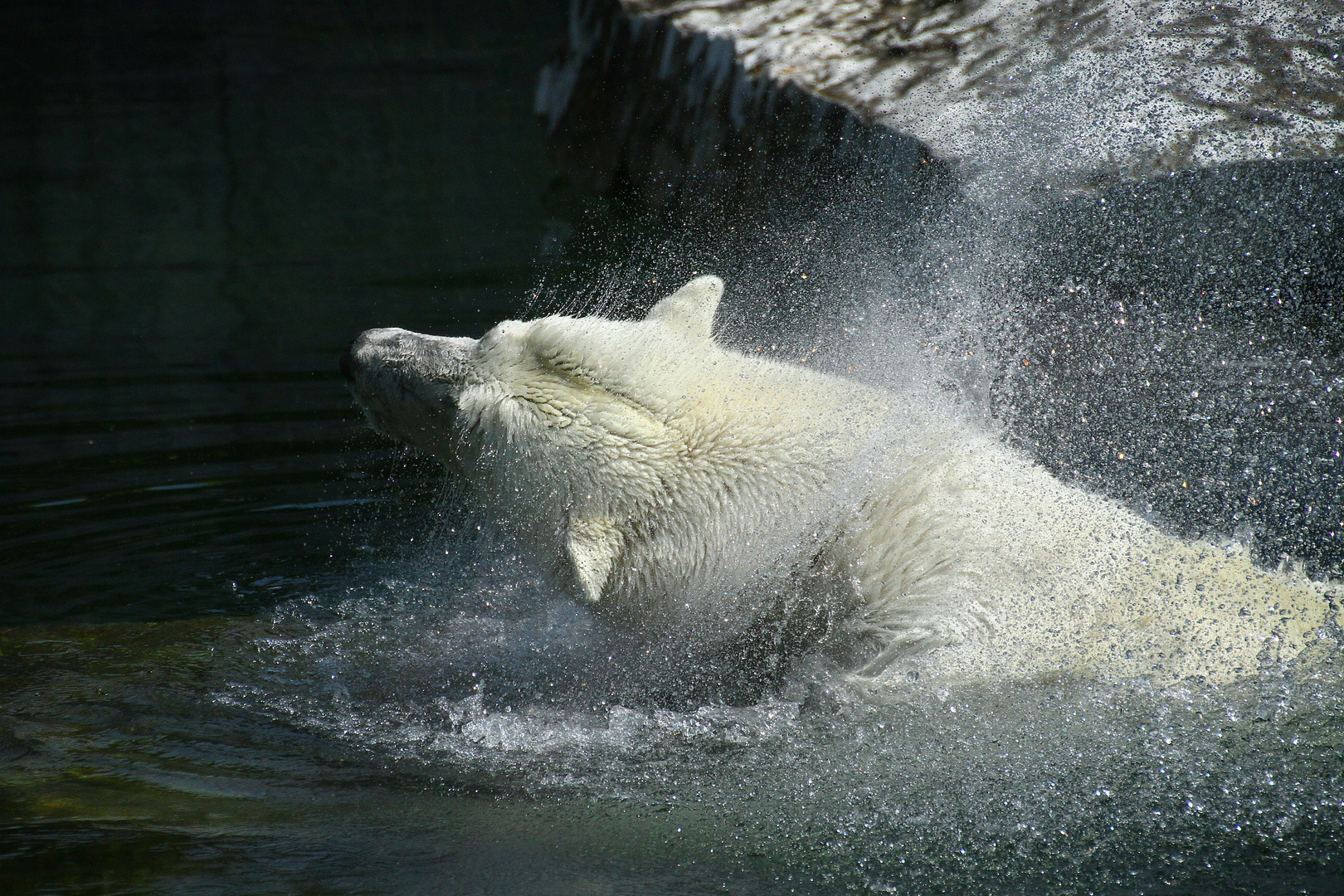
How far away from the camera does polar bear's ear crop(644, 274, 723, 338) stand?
3.44m

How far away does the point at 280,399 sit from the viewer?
6.09 metres

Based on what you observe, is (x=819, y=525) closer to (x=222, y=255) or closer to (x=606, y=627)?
(x=606, y=627)

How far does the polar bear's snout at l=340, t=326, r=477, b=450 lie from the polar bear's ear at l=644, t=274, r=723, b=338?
1.83ft

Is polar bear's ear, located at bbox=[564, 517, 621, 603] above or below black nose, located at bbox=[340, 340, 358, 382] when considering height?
below

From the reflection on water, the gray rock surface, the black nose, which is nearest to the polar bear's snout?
the black nose

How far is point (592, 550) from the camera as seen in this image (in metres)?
3.00

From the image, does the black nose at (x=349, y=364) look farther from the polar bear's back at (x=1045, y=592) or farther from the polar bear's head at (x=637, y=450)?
the polar bear's back at (x=1045, y=592)

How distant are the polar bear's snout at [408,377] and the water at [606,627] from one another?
0.37 metres

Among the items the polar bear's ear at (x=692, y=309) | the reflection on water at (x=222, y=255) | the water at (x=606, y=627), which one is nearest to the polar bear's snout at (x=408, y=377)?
the water at (x=606, y=627)

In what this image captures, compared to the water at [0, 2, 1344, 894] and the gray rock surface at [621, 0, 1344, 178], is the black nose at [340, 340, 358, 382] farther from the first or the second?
the gray rock surface at [621, 0, 1344, 178]

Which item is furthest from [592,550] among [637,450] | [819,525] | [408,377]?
[408,377]

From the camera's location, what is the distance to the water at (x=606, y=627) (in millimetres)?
2562

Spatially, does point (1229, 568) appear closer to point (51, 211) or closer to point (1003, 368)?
point (1003, 368)

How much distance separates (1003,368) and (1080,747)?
207 centimetres
